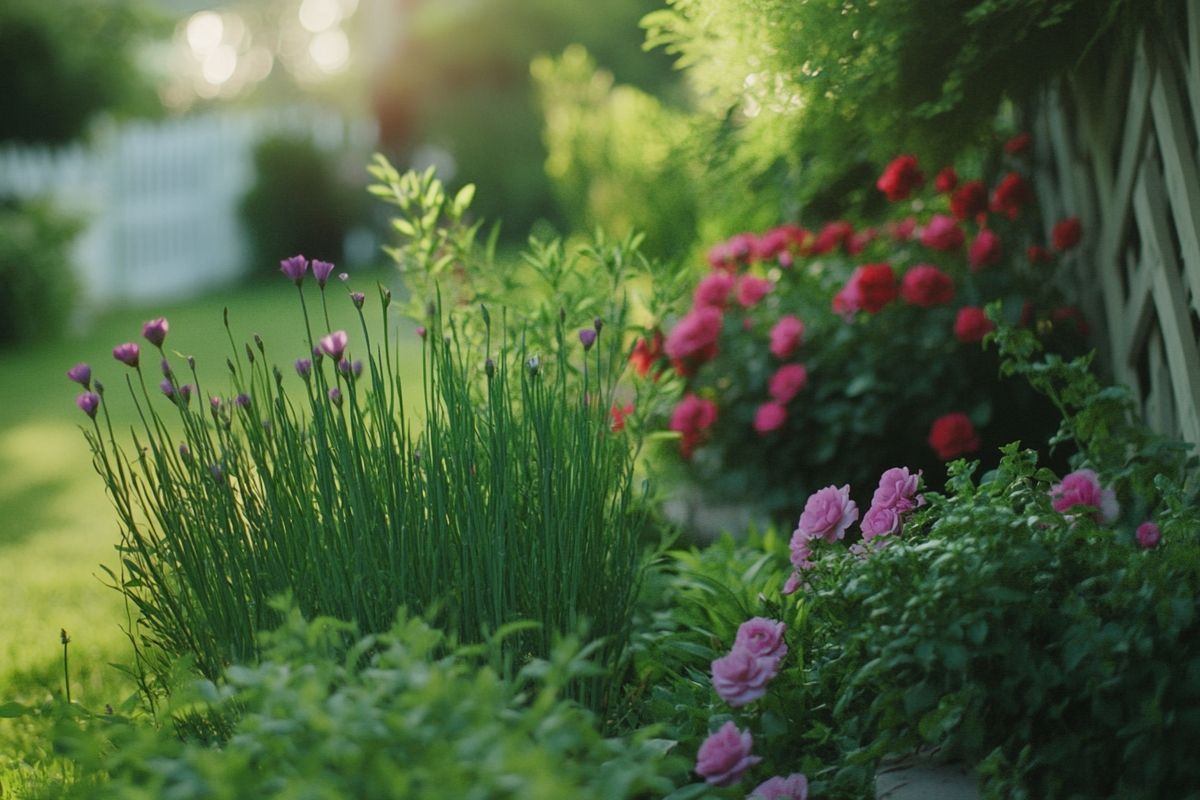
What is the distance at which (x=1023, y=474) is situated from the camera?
2131 mm

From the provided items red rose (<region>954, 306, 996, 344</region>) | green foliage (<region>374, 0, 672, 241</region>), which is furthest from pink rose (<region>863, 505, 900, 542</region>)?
green foliage (<region>374, 0, 672, 241</region>)

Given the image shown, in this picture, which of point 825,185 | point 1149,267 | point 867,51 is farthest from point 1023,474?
point 825,185

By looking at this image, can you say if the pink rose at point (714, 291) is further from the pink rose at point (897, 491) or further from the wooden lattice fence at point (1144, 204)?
the pink rose at point (897, 491)

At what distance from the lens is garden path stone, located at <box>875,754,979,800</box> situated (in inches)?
73.5

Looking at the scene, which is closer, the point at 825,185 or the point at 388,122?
the point at 825,185

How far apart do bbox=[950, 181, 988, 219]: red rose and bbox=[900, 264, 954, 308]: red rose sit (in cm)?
24

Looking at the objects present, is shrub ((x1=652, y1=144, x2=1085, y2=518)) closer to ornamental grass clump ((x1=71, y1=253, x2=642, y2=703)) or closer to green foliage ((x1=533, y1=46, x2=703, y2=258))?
ornamental grass clump ((x1=71, y1=253, x2=642, y2=703))

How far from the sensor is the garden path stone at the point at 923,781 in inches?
73.5

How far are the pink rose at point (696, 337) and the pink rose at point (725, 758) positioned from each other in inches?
74.5

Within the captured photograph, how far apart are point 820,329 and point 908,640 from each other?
1.87 meters

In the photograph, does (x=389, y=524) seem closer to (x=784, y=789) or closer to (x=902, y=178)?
(x=784, y=789)

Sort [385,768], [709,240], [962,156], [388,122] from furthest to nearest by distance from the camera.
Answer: [388,122] < [709,240] < [962,156] < [385,768]

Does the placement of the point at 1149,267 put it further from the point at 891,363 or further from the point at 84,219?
the point at 84,219

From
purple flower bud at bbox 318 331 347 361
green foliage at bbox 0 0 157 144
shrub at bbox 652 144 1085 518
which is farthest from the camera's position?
green foliage at bbox 0 0 157 144
